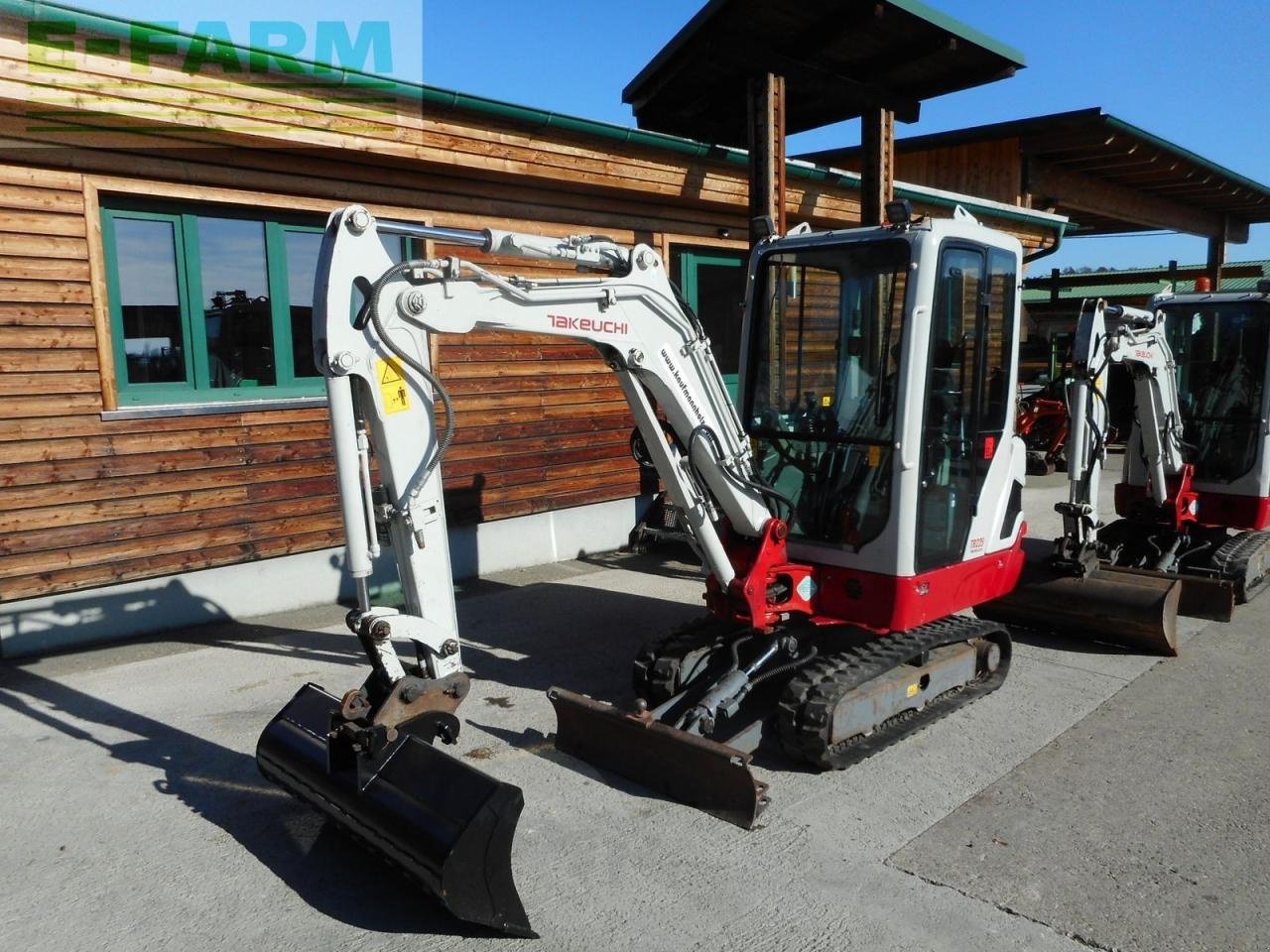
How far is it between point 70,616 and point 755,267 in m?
4.86

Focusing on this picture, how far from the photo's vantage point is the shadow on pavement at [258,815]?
3312mm

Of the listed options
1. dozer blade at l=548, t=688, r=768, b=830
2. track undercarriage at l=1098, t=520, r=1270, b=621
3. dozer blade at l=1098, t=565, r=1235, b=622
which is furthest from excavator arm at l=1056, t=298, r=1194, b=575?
dozer blade at l=548, t=688, r=768, b=830

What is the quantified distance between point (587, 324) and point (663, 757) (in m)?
1.88

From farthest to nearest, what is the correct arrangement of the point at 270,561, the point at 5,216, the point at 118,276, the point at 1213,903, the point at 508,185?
the point at 508,185 < the point at 270,561 < the point at 118,276 < the point at 5,216 < the point at 1213,903

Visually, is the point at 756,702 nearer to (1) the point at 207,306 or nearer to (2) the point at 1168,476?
(2) the point at 1168,476

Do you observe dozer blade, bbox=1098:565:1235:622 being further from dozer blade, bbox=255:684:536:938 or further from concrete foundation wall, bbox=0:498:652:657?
dozer blade, bbox=255:684:536:938

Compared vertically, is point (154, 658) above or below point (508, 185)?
below

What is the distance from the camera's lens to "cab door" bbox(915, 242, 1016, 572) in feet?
15.1

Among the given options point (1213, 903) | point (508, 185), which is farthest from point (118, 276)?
point (1213, 903)

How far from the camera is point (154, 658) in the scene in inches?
235

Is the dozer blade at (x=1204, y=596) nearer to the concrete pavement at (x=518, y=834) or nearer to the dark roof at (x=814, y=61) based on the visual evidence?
the concrete pavement at (x=518, y=834)

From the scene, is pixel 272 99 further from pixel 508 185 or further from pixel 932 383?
pixel 932 383

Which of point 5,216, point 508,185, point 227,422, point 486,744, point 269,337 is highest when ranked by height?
point 508,185

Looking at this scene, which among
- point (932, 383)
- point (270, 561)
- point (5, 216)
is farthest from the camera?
point (270, 561)
